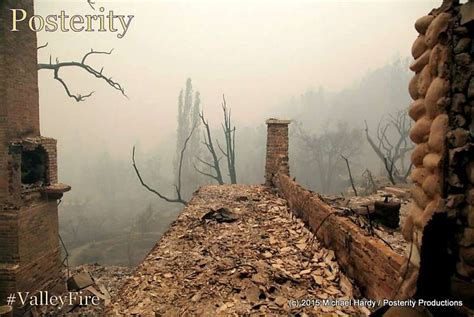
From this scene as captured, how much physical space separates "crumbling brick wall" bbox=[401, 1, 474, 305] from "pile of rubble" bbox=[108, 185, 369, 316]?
3.72 feet

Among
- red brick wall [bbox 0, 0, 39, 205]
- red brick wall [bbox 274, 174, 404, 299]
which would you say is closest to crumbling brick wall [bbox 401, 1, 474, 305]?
red brick wall [bbox 274, 174, 404, 299]

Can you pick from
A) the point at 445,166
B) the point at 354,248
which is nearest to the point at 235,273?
the point at 354,248

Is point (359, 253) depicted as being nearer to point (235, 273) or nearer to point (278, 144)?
point (235, 273)

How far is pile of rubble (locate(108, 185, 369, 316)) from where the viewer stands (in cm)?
321

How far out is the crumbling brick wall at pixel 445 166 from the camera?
6.09 ft

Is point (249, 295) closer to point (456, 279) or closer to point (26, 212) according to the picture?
point (456, 279)

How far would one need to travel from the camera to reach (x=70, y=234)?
3084cm

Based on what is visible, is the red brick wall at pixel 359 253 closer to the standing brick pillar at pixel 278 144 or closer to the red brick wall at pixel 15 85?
the standing brick pillar at pixel 278 144

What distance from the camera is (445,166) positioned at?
1.96 metres

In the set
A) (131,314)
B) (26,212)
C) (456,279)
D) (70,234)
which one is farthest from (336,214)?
(70,234)

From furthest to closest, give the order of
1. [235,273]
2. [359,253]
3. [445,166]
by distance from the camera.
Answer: [235,273] < [359,253] < [445,166]

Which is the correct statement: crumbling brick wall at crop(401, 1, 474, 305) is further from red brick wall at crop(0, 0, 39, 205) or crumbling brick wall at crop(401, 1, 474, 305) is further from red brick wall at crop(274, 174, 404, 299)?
red brick wall at crop(0, 0, 39, 205)

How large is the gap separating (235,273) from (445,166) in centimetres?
300

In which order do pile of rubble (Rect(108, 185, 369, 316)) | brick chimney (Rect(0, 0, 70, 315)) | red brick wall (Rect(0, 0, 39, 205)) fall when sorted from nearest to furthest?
pile of rubble (Rect(108, 185, 369, 316)) < brick chimney (Rect(0, 0, 70, 315)) < red brick wall (Rect(0, 0, 39, 205))
